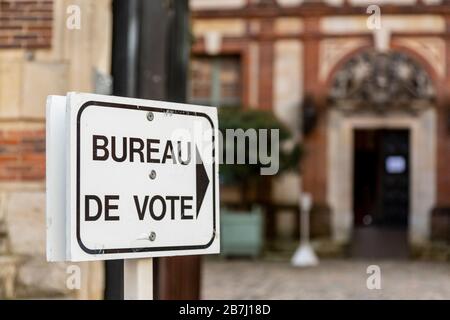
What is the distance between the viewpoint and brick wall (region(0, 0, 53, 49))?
16.2 feet

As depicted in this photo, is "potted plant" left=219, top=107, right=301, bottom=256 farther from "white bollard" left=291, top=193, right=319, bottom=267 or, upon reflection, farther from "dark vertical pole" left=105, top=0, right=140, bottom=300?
"dark vertical pole" left=105, top=0, right=140, bottom=300

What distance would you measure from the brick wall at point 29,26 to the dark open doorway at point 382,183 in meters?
10.8

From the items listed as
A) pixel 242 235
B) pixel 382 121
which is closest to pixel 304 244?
pixel 242 235

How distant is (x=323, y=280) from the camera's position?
10.5m

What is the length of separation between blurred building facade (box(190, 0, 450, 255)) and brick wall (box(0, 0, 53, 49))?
10.2 metres

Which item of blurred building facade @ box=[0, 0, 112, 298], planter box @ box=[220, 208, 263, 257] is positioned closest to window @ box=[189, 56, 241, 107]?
planter box @ box=[220, 208, 263, 257]

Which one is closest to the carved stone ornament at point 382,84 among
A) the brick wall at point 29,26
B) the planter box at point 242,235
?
the planter box at point 242,235

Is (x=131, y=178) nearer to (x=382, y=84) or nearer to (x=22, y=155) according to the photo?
(x=22, y=155)

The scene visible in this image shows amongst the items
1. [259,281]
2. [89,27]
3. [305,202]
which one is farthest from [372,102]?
[89,27]

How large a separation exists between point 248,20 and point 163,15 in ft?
36.8

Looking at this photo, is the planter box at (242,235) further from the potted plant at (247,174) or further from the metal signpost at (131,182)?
the metal signpost at (131,182)

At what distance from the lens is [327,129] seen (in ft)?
49.4

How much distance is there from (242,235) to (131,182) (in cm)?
1216

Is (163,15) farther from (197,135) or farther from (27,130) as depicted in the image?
(197,135)
